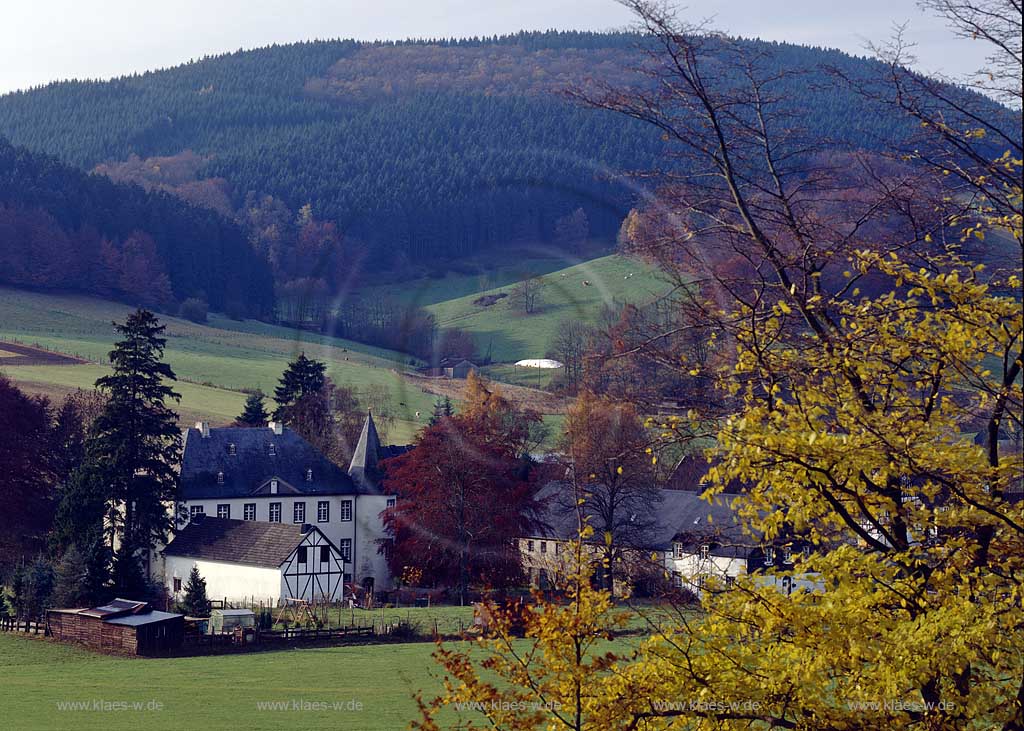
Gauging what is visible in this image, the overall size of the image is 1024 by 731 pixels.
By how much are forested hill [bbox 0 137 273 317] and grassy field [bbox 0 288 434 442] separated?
5.12 metres

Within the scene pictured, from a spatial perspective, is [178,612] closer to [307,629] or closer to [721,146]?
[307,629]

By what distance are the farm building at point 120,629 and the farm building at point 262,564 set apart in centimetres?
939

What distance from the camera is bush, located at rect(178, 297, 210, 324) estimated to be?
123 metres

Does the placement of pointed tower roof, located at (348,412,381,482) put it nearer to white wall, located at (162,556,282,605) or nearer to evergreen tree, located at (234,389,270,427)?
evergreen tree, located at (234,389,270,427)

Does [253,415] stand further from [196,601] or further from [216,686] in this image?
[216,686]

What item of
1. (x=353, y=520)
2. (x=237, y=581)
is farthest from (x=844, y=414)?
(x=353, y=520)

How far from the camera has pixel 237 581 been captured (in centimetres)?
5088

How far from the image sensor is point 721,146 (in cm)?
979

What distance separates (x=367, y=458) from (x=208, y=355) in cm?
4057

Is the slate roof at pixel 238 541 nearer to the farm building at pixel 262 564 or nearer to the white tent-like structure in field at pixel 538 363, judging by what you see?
the farm building at pixel 262 564

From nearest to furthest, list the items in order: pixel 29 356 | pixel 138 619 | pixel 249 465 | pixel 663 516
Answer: pixel 138 619 → pixel 663 516 → pixel 249 465 → pixel 29 356

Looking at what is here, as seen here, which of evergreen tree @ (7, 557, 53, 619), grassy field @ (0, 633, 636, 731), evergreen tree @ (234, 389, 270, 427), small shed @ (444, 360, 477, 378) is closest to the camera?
grassy field @ (0, 633, 636, 731)

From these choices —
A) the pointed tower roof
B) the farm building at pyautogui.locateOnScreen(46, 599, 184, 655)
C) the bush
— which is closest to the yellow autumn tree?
the farm building at pyautogui.locateOnScreen(46, 599, 184, 655)

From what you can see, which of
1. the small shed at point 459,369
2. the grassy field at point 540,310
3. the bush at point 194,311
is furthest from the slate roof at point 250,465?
the bush at point 194,311
